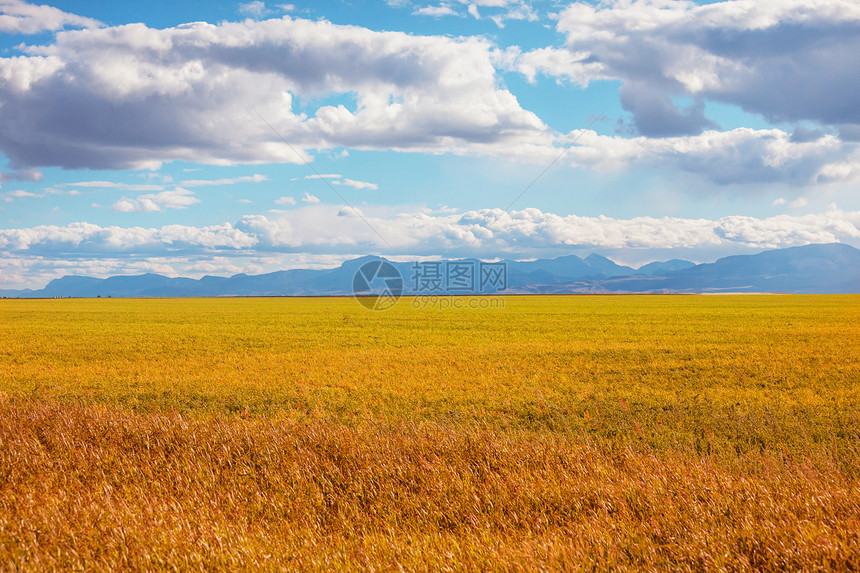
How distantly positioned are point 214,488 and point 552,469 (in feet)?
15.4

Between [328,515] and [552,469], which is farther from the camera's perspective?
[552,469]

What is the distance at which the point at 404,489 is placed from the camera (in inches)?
279

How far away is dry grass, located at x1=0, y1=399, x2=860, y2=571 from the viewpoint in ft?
16.9

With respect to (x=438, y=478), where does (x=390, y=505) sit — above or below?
below

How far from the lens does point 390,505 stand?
6.68m

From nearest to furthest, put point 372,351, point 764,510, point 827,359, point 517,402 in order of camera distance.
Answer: point 764,510 < point 517,402 < point 827,359 < point 372,351

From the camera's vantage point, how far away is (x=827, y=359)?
2269 cm

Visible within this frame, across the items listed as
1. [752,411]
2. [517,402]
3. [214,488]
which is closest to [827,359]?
[752,411]

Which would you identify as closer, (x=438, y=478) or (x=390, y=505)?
(x=390, y=505)

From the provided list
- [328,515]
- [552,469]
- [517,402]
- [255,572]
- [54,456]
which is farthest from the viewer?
[517,402]

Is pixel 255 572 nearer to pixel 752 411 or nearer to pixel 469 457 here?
pixel 469 457

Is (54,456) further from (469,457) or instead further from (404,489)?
(469,457)

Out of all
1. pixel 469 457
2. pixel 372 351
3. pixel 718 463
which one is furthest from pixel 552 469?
pixel 372 351

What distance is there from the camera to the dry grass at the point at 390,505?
16.9ft
